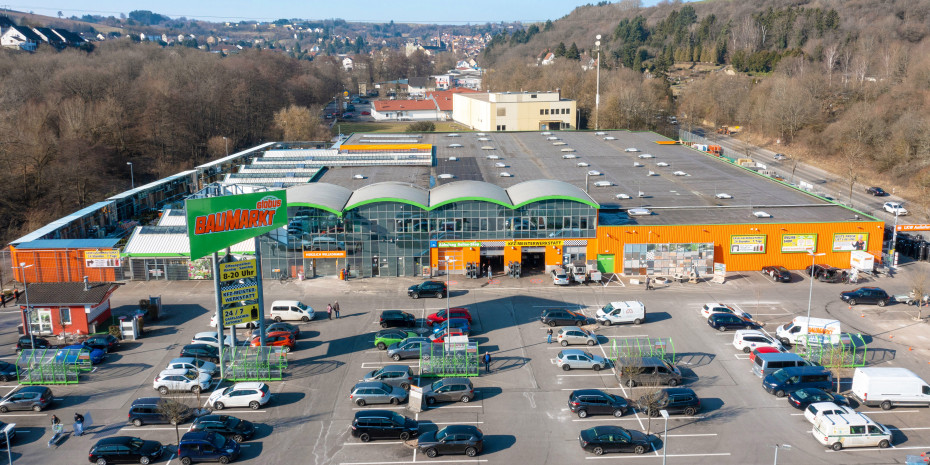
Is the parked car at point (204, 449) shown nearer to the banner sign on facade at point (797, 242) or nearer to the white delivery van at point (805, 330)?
the white delivery van at point (805, 330)

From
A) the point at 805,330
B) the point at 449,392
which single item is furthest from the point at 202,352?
the point at 805,330

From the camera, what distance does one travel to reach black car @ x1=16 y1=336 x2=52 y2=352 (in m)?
30.5

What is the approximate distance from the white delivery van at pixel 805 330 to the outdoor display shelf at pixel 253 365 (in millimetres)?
22865

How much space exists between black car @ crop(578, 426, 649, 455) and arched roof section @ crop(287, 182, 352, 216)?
2168 cm

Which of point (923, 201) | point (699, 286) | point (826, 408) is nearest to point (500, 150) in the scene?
point (699, 286)

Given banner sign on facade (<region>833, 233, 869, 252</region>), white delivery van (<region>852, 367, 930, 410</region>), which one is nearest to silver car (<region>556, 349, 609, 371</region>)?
white delivery van (<region>852, 367, 930, 410</region>)

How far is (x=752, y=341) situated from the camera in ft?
97.8

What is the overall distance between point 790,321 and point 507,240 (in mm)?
15878

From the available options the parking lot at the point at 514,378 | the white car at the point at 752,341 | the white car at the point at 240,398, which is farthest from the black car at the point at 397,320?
the white car at the point at 752,341

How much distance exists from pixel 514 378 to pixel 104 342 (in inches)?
730

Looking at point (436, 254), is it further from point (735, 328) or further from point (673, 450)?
point (673, 450)

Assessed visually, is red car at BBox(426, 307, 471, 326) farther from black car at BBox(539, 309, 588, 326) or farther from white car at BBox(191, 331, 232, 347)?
white car at BBox(191, 331, 232, 347)

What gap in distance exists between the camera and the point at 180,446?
21312 millimetres

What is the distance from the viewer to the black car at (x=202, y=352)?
29047 millimetres
